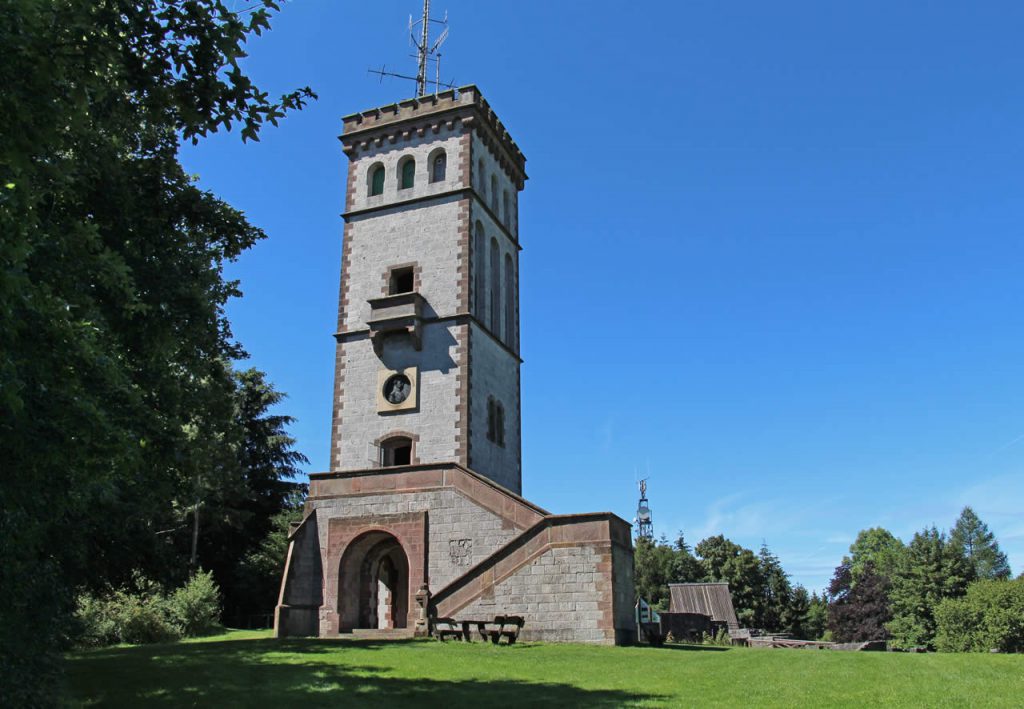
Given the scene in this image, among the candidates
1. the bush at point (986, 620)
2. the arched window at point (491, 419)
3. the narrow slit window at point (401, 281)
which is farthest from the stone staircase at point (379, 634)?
the bush at point (986, 620)

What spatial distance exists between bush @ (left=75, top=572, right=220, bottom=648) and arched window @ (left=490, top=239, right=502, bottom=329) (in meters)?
15.2

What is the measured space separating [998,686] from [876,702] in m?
2.82

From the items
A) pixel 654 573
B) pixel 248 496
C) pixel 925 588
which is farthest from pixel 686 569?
pixel 248 496

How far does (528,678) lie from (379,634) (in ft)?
36.0

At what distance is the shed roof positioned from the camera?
154ft

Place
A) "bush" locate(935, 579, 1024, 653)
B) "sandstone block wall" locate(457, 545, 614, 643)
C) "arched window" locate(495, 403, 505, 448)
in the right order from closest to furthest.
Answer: "sandstone block wall" locate(457, 545, 614, 643) < "arched window" locate(495, 403, 505, 448) < "bush" locate(935, 579, 1024, 653)

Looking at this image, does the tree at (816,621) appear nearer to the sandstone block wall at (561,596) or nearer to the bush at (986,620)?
the bush at (986,620)

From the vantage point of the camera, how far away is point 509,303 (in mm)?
35125

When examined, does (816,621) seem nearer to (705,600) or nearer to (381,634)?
(705,600)

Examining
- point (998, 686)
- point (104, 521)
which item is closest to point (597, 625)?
point (998, 686)

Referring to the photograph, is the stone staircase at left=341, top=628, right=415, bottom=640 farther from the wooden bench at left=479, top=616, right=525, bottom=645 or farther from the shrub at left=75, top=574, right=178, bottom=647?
the shrub at left=75, top=574, right=178, bottom=647

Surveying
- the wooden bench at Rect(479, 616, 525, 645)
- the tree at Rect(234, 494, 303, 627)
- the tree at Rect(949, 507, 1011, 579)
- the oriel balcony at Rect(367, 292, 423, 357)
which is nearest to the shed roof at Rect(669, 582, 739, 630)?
the tree at Rect(234, 494, 303, 627)

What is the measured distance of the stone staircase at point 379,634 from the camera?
912 inches

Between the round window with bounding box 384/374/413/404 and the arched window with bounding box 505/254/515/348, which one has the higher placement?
the arched window with bounding box 505/254/515/348
